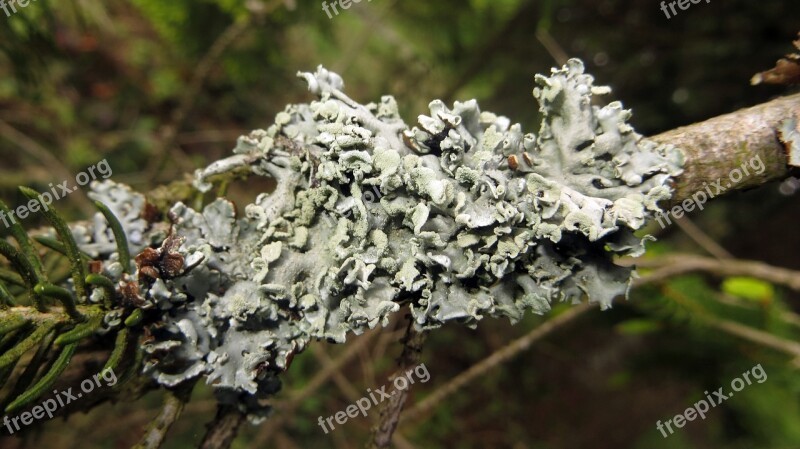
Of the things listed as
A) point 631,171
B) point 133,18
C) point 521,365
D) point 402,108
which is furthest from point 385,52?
point 631,171

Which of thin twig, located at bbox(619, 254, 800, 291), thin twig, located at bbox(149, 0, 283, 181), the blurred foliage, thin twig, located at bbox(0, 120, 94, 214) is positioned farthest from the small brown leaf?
thin twig, located at bbox(0, 120, 94, 214)

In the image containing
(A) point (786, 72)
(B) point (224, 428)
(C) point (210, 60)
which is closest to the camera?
(A) point (786, 72)

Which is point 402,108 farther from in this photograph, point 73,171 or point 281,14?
point 73,171

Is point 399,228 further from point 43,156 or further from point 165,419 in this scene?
point 43,156

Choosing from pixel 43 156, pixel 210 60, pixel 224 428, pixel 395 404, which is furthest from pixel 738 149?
pixel 43 156

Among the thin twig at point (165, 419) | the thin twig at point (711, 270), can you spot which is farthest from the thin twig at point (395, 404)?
the thin twig at point (711, 270)

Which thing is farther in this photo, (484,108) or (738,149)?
(484,108)

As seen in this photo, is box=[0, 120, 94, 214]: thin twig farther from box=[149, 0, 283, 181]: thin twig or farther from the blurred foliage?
box=[149, 0, 283, 181]: thin twig

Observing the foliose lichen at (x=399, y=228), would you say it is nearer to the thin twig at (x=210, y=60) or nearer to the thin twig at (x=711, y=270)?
the thin twig at (x=711, y=270)
